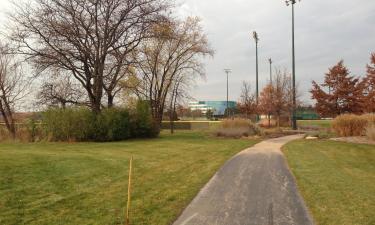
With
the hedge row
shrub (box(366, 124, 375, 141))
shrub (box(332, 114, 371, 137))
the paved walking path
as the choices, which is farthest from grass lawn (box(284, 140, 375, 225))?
the hedge row

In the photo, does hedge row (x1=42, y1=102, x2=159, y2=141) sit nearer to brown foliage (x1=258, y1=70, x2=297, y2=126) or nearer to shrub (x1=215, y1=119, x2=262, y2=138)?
shrub (x1=215, y1=119, x2=262, y2=138)

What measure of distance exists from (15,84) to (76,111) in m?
12.9

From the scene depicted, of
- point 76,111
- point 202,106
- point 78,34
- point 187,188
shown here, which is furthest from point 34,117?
point 202,106

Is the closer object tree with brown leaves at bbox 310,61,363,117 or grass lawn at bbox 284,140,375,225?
grass lawn at bbox 284,140,375,225

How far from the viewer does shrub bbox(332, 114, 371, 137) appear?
2320 cm

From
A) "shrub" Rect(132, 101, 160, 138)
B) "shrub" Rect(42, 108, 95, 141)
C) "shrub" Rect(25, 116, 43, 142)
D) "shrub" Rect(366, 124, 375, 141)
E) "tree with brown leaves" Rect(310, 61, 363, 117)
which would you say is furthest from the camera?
"tree with brown leaves" Rect(310, 61, 363, 117)

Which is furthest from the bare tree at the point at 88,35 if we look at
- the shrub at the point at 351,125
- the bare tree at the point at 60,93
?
the shrub at the point at 351,125

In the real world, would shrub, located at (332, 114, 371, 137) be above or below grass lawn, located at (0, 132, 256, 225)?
above

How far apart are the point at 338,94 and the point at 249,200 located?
3215 cm

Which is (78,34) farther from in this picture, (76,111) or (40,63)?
(76,111)

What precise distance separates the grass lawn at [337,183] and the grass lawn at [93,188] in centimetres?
260

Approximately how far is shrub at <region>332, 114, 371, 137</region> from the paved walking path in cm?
1300

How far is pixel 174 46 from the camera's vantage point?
116 feet

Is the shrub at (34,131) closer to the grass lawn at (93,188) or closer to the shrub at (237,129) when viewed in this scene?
A: the grass lawn at (93,188)
